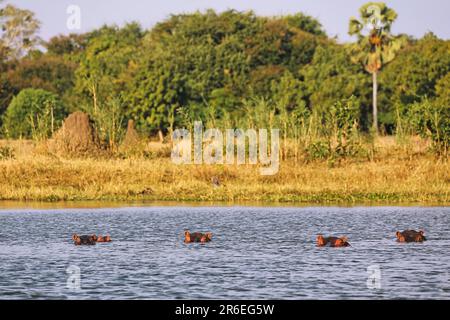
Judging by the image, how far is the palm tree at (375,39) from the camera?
6134 cm

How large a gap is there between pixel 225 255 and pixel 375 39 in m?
44.2

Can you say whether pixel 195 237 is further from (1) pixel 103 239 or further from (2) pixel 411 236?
(2) pixel 411 236

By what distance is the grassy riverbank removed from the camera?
1128 inches

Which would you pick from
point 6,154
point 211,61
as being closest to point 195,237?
point 6,154

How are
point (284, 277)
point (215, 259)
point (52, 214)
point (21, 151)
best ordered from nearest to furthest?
point (284, 277), point (215, 259), point (52, 214), point (21, 151)

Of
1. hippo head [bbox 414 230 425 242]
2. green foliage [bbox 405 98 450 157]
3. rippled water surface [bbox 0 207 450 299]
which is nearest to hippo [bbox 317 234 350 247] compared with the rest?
rippled water surface [bbox 0 207 450 299]

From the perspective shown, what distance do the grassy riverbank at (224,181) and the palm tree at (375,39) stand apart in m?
28.0

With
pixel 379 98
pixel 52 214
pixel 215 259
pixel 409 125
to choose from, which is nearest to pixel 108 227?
pixel 52 214

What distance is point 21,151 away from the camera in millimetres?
36656

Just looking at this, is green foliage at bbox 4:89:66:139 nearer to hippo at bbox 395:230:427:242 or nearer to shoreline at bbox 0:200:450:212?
shoreline at bbox 0:200:450:212

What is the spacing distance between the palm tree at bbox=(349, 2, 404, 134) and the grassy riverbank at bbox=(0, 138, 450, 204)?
28007 mm

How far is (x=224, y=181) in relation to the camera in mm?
30922
